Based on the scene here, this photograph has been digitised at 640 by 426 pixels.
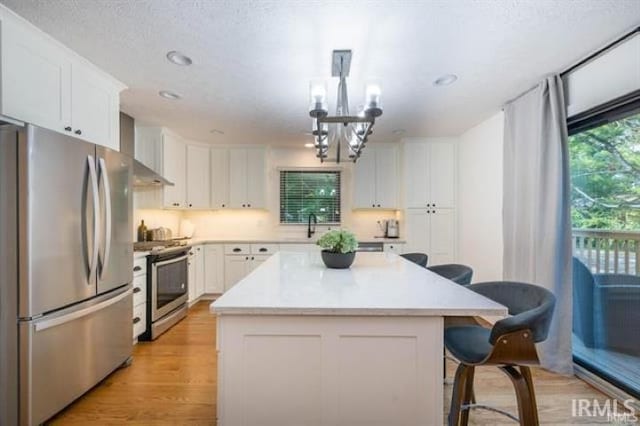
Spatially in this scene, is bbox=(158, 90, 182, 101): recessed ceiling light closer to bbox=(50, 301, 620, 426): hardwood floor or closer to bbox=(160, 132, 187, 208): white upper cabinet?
bbox=(160, 132, 187, 208): white upper cabinet

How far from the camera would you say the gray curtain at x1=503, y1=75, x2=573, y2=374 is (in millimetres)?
2477

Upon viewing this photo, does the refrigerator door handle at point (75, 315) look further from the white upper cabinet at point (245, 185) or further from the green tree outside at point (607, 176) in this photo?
the green tree outside at point (607, 176)

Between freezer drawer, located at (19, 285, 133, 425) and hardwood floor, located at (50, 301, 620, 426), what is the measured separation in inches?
5.3

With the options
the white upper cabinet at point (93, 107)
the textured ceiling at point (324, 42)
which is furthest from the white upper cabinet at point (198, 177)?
the white upper cabinet at point (93, 107)

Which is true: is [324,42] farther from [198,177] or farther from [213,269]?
[213,269]

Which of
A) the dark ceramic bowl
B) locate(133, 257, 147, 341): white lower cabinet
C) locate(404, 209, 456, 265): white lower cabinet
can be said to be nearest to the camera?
the dark ceramic bowl

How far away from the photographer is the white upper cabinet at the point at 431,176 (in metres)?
4.62

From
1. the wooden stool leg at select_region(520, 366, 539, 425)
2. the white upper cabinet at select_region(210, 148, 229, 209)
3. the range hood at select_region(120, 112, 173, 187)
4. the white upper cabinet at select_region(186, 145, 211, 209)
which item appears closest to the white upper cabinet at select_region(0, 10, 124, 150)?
the range hood at select_region(120, 112, 173, 187)

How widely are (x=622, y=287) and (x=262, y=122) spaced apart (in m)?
3.67

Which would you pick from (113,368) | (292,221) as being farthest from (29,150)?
(292,221)

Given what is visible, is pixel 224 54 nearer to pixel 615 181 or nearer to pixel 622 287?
pixel 615 181

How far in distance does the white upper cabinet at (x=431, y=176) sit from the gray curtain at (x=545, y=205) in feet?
5.08

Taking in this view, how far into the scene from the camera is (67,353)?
1.98m

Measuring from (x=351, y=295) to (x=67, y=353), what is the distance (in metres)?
1.88
